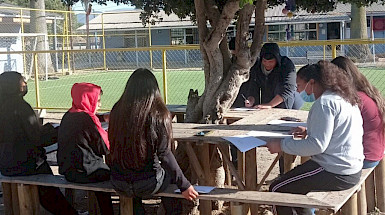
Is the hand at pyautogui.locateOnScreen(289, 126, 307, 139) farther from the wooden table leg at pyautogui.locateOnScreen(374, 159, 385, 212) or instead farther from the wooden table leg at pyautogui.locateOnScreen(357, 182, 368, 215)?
the wooden table leg at pyautogui.locateOnScreen(374, 159, 385, 212)

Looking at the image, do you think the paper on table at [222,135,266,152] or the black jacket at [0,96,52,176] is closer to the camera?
the paper on table at [222,135,266,152]

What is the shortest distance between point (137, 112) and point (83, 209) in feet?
8.19

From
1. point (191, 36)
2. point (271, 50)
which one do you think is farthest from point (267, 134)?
point (191, 36)

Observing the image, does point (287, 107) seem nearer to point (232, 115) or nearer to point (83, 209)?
point (232, 115)

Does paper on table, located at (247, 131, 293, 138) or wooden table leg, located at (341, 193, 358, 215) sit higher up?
paper on table, located at (247, 131, 293, 138)

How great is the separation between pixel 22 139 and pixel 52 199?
0.62 metres

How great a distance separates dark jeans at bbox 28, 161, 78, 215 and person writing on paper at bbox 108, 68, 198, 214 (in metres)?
1.06

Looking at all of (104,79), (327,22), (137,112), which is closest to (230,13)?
(137,112)

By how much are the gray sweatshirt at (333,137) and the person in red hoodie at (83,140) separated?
61.7 inches

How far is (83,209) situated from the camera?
6168 millimetres

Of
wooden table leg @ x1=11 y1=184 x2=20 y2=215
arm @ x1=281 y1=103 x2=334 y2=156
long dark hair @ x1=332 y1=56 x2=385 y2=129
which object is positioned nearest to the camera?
arm @ x1=281 y1=103 x2=334 y2=156

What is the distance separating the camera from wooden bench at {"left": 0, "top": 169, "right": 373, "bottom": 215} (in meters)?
→ 3.78

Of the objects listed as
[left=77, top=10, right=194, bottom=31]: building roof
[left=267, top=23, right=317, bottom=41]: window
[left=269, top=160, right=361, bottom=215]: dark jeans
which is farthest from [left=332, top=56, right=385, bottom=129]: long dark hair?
[left=77, top=10, right=194, bottom=31]: building roof

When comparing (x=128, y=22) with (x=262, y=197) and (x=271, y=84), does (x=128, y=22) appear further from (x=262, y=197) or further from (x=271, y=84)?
(x=262, y=197)
